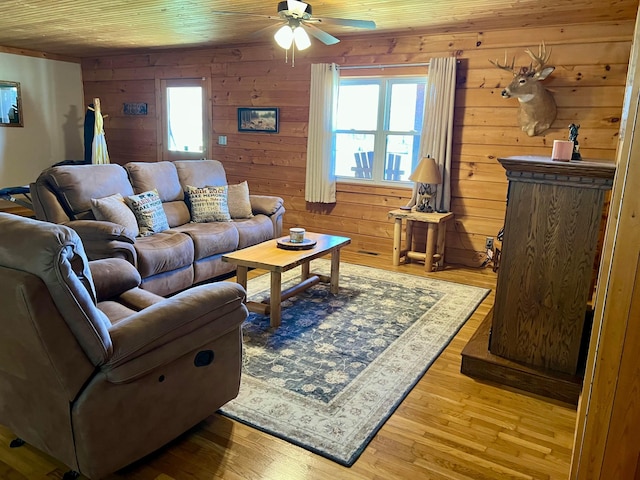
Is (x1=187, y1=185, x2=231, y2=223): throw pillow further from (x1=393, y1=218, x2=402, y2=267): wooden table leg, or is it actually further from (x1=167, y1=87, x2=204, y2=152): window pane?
(x1=167, y1=87, x2=204, y2=152): window pane

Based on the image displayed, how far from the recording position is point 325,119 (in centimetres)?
534

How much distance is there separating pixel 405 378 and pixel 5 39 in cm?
683

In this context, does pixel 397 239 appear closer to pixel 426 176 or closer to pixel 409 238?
pixel 409 238

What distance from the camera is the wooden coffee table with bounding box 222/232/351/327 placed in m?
3.15

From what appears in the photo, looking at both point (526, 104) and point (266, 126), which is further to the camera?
point (266, 126)

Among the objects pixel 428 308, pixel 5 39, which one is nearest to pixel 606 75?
pixel 428 308

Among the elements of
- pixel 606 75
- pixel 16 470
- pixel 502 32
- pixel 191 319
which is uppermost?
pixel 502 32

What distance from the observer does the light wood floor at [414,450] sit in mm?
1867

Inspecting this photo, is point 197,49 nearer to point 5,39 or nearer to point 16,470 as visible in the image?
point 5,39

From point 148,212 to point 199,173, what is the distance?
3.23 feet

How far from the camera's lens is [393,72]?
4980 mm

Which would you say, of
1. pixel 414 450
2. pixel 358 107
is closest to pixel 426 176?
pixel 358 107

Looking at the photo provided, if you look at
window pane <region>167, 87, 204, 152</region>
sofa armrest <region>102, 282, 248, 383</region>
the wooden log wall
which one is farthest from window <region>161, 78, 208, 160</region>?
sofa armrest <region>102, 282, 248, 383</region>

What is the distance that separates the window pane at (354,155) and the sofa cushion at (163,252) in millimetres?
2371
